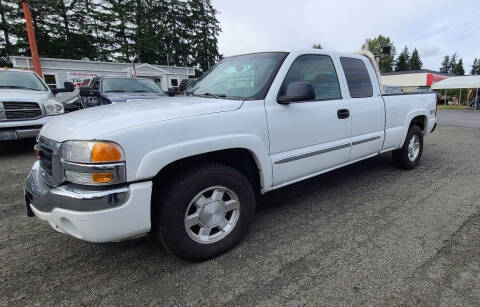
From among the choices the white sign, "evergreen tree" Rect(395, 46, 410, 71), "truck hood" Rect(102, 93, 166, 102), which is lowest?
"truck hood" Rect(102, 93, 166, 102)

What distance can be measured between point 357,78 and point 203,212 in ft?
8.54

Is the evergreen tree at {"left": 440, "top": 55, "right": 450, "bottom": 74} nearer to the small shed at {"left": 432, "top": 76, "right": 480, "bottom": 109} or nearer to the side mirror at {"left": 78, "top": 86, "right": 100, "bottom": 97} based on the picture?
the small shed at {"left": 432, "top": 76, "right": 480, "bottom": 109}

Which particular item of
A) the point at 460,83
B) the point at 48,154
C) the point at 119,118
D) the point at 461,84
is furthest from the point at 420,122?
the point at 460,83

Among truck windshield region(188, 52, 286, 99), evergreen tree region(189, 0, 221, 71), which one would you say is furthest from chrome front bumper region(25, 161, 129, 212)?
evergreen tree region(189, 0, 221, 71)

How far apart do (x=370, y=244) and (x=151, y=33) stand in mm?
41466

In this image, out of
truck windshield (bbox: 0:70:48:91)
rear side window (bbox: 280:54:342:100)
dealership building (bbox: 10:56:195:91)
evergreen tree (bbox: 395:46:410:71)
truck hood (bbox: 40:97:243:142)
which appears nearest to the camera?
truck hood (bbox: 40:97:243:142)

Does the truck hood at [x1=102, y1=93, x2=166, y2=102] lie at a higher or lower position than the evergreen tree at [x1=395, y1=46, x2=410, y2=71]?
lower

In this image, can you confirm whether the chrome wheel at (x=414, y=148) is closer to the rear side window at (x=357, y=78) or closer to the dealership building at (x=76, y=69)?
the rear side window at (x=357, y=78)

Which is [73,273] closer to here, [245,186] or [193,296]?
[193,296]

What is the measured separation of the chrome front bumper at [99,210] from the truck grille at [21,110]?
4.77 meters

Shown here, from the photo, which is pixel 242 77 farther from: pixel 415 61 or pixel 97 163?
pixel 415 61

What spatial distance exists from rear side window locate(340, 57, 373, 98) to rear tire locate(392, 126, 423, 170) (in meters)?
1.36

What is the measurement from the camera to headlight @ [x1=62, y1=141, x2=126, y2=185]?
178 cm

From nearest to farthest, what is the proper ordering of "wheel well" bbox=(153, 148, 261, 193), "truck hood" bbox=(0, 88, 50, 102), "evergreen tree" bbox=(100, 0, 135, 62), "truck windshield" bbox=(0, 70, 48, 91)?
Answer: "wheel well" bbox=(153, 148, 261, 193)
"truck hood" bbox=(0, 88, 50, 102)
"truck windshield" bbox=(0, 70, 48, 91)
"evergreen tree" bbox=(100, 0, 135, 62)
